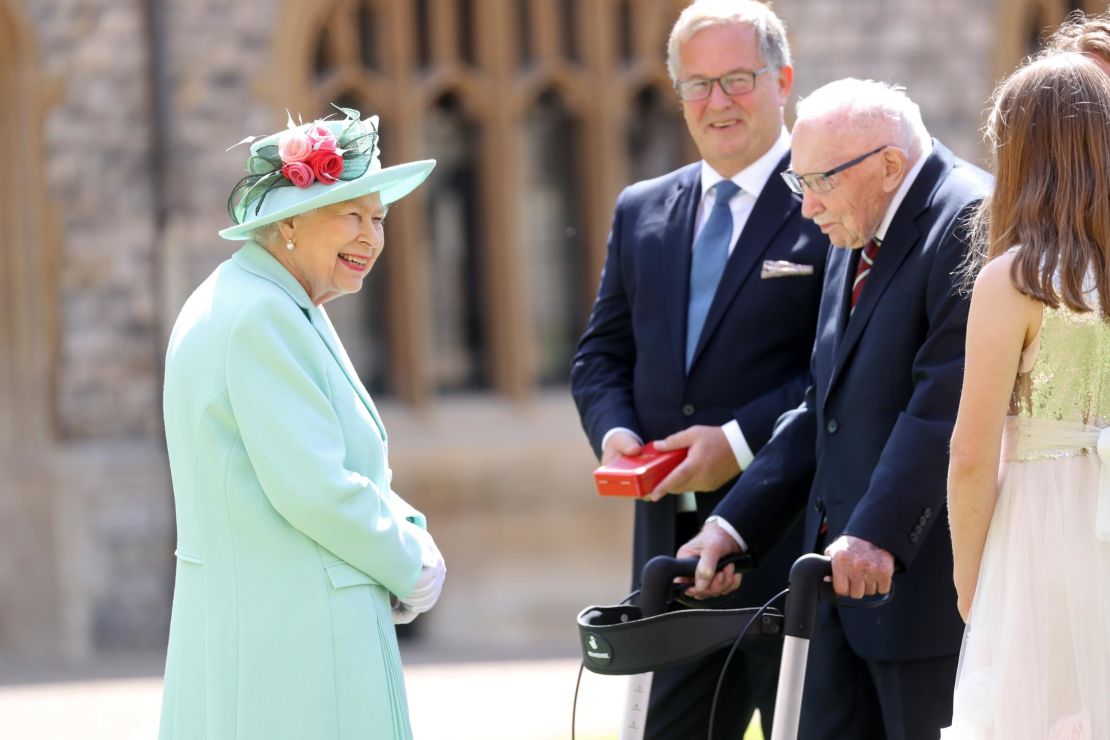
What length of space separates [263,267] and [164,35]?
5825mm

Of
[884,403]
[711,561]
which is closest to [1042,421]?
[884,403]

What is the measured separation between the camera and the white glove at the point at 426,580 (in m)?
3.15

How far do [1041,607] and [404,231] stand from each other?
6.38 m

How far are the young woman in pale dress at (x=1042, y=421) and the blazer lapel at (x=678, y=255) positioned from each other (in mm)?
1247

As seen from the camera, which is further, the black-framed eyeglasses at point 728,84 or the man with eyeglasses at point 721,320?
the black-framed eyeglasses at point 728,84

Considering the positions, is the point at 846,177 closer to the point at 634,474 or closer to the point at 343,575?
the point at 634,474

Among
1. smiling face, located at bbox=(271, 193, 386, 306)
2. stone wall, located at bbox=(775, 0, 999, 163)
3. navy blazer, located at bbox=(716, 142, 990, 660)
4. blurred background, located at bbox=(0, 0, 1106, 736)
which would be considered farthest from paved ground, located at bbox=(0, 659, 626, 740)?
stone wall, located at bbox=(775, 0, 999, 163)

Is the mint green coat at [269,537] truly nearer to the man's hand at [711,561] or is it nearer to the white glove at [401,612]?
the white glove at [401,612]

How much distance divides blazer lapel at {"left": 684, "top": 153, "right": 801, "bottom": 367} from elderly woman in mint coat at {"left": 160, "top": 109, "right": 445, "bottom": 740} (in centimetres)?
112

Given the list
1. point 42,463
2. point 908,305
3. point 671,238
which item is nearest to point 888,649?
point 908,305

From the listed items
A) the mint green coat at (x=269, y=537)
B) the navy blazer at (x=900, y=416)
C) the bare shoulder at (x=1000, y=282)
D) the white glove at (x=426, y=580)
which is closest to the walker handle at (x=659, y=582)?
the navy blazer at (x=900, y=416)

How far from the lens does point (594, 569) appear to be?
885cm

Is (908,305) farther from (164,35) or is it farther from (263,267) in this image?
(164,35)

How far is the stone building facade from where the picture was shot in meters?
8.52
